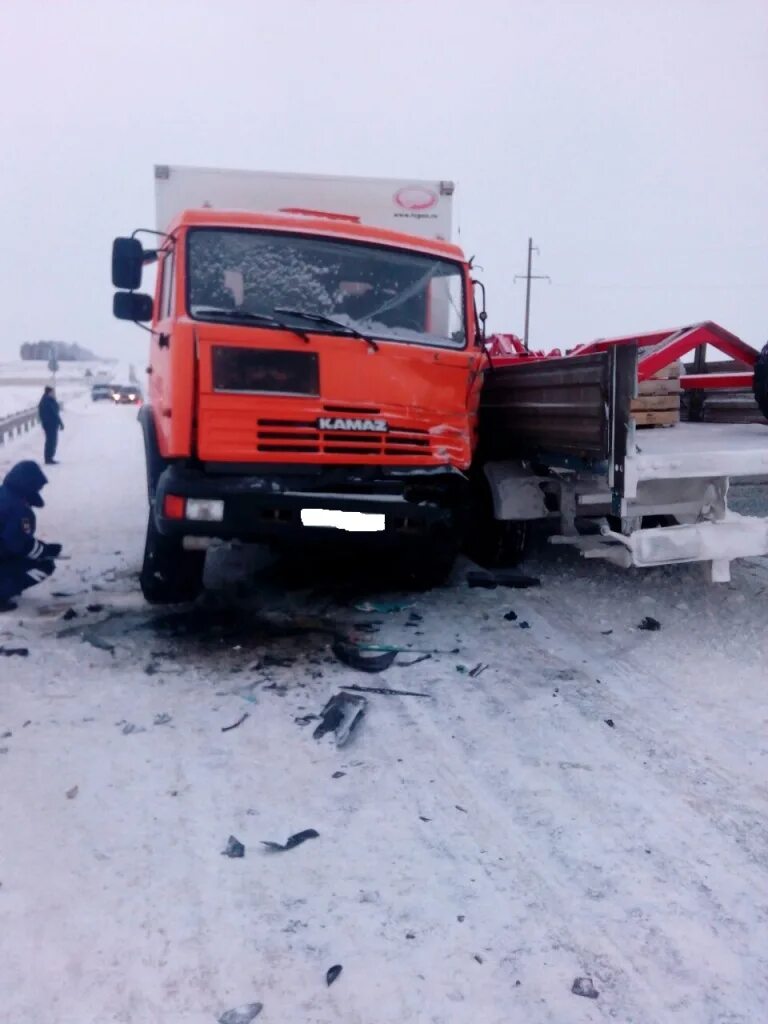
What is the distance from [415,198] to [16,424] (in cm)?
1513

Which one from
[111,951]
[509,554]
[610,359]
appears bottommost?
[111,951]

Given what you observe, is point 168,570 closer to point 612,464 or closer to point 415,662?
point 415,662

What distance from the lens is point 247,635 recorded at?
18.6ft

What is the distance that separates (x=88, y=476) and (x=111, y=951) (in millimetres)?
12436

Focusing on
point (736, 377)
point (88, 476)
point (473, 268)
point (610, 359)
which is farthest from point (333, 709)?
point (88, 476)

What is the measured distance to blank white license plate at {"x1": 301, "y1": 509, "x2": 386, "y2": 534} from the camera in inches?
213

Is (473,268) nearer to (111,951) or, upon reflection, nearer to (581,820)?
(581,820)

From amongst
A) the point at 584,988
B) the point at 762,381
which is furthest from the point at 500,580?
the point at 584,988

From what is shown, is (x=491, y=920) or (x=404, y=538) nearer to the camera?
(x=491, y=920)

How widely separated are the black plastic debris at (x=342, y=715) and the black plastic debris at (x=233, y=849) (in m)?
0.92

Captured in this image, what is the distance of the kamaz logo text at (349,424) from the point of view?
17.6 feet

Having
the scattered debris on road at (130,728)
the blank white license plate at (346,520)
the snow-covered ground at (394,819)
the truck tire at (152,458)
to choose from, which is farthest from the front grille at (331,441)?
the scattered debris on road at (130,728)

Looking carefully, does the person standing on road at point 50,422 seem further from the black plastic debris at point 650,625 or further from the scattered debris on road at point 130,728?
the black plastic debris at point 650,625

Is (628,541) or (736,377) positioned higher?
(736,377)
